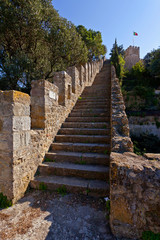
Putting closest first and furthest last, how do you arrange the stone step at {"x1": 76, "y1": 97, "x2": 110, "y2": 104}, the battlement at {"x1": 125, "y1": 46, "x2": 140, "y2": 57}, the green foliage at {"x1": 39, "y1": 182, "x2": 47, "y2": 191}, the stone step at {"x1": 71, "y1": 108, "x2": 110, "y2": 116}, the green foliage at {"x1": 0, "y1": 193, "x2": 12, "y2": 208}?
the green foliage at {"x1": 0, "y1": 193, "x2": 12, "y2": 208} → the green foliage at {"x1": 39, "y1": 182, "x2": 47, "y2": 191} → the stone step at {"x1": 71, "y1": 108, "x2": 110, "y2": 116} → the stone step at {"x1": 76, "y1": 97, "x2": 110, "y2": 104} → the battlement at {"x1": 125, "y1": 46, "x2": 140, "y2": 57}

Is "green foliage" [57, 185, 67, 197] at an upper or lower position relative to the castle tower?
lower

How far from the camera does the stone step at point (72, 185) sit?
2.44 meters

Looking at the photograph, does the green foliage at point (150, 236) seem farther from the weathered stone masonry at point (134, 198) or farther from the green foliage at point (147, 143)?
the green foliage at point (147, 143)

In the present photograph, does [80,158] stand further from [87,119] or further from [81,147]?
[87,119]

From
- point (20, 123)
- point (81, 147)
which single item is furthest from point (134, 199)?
point (20, 123)

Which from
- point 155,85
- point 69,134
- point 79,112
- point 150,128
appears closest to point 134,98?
point 150,128

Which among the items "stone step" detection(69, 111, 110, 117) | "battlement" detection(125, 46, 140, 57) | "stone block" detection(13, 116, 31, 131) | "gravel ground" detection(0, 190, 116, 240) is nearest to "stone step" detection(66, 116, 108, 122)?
"stone step" detection(69, 111, 110, 117)

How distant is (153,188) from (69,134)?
10.3 ft

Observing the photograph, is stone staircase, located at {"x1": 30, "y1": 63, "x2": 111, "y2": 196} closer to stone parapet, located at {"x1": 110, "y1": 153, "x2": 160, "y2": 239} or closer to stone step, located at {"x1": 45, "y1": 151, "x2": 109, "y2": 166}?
stone step, located at {"x1": 45, "y1": 151, "x2": 109, "y2": 166}

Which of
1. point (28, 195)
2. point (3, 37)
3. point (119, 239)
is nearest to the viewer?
point (119, 239)

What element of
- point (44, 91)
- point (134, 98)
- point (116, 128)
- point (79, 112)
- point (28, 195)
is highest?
point (134, 98)

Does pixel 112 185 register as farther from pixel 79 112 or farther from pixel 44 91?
pixel 79 112

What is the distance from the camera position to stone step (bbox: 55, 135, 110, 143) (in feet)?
12.3

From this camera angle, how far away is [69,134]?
4.31m
